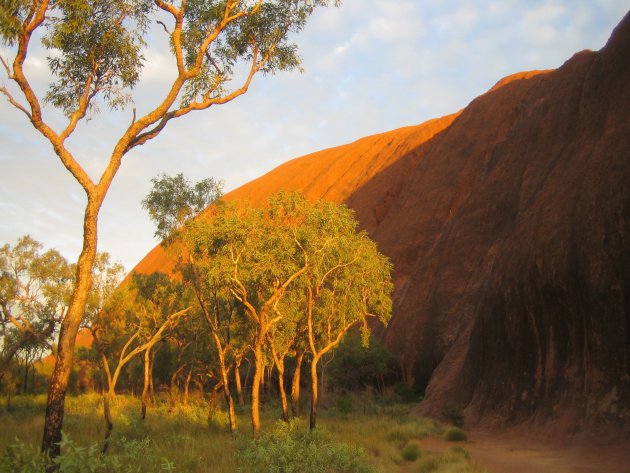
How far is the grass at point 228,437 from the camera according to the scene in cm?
1339

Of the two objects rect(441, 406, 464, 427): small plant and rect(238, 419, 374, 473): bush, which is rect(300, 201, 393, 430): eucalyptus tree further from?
rect(441, 406, 464, 427): small plant

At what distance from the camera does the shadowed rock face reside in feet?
62.8

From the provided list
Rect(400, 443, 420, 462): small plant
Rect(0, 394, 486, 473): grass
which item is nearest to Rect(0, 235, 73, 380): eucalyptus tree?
Rect(0, 394, 486, 473): grass

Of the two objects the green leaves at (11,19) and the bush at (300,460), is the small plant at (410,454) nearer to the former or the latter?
the bush at (300,460)

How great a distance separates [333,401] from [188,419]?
14.3 meters

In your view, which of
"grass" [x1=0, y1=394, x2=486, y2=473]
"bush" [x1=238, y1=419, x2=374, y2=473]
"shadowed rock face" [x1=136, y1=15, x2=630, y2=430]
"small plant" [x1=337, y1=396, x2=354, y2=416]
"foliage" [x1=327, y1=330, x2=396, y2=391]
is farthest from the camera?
"foliage" [x1=327, y1=330, x2=396, y2=391]

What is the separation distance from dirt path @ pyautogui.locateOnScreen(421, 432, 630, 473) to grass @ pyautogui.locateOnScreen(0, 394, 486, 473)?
0.87 meters

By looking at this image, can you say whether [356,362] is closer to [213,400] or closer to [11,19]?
[213,400]

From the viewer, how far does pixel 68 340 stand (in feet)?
33.7

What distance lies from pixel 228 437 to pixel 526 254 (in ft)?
50.8

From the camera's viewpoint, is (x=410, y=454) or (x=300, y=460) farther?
(x=410, y=454)

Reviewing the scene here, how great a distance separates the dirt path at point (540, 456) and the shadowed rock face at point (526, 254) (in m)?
1.26

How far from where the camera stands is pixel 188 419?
1000 inches

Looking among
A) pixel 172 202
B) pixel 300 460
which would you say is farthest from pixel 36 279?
pixel 300 460
